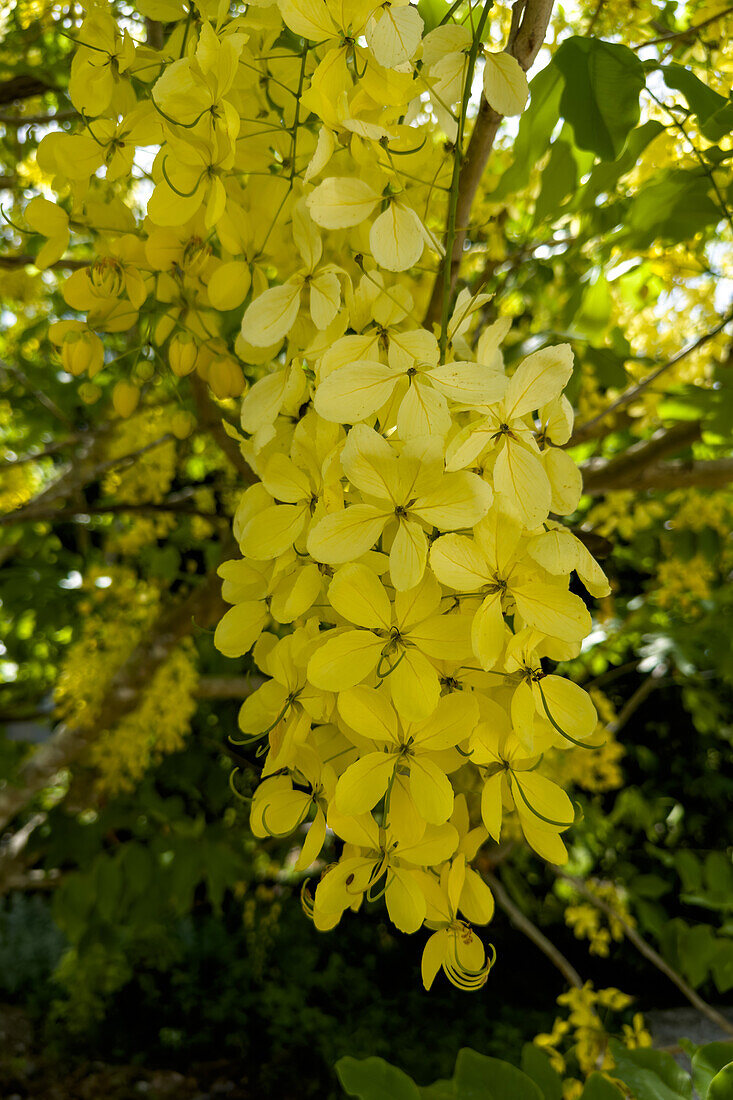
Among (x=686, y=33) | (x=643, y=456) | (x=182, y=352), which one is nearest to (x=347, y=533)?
(x=182, y=352)

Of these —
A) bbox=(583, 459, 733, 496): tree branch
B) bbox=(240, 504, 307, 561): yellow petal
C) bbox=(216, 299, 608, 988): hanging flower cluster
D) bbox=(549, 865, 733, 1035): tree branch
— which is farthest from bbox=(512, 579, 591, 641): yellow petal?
bbox=(549, 865, 733, 1035): tree branch

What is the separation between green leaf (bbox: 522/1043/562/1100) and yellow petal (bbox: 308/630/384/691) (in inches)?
16.0

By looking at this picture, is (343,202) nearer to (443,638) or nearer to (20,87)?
(443,638)

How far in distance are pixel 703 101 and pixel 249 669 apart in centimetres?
50

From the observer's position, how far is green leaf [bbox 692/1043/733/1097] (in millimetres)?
547

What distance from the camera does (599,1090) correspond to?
0.49 m

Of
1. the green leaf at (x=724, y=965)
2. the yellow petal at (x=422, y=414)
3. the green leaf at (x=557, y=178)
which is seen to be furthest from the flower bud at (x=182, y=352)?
the green leaf at (x=724, y=965)

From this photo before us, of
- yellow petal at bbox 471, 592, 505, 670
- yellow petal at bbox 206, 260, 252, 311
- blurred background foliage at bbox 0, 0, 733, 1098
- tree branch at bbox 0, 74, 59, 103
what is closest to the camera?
yellow petal at bbox 471, 592, 505, 670

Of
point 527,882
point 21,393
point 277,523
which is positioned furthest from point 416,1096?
point 527,882

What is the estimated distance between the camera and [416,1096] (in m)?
0.53

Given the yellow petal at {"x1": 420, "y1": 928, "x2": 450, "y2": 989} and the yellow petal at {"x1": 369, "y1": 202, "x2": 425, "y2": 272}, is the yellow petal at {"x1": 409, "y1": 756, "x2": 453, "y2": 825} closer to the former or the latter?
the yellow petal at {"x1": 420, "y1": 928, "x2": 450, "y2": 989}

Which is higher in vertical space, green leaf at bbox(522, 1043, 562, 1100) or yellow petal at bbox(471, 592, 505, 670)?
yellow petal at bbox(471, 592, 505, 670)

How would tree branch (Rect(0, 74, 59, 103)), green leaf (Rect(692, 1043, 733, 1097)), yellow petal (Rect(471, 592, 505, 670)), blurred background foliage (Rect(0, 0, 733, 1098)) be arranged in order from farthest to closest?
tree branch (Rect(0, 74, 59, 103)) < blurred background foliage (Rect(0, 0, 733, 1098)) < green leaf (Rect(692, 1043, 733, 1097)) < yellow petal (Rect(471, 592, 505, 670))

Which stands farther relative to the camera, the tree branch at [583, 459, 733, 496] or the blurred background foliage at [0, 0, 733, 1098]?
the tree branch at [583, 459, 733, 496]
